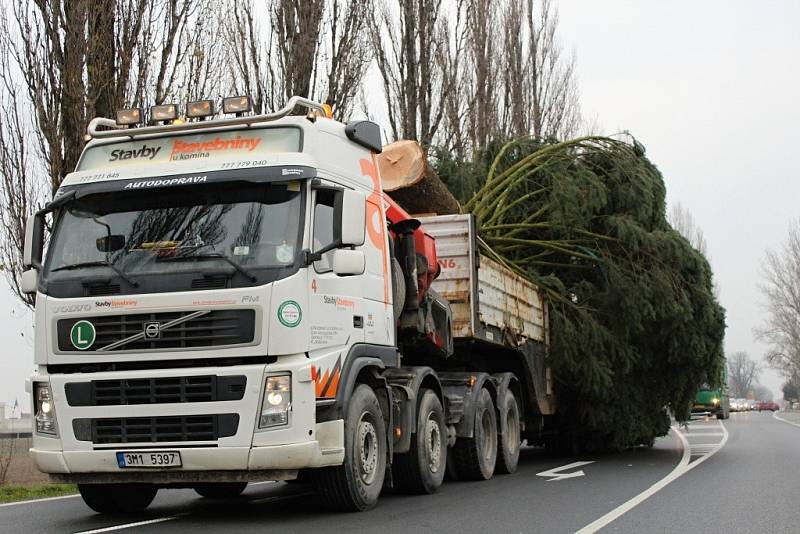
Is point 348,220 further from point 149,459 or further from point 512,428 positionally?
point 512,428

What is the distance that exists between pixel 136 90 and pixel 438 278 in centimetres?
653

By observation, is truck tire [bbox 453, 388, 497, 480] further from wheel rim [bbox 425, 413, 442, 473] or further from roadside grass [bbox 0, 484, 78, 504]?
roadside grass [bbox 0, 484, 78, 504]

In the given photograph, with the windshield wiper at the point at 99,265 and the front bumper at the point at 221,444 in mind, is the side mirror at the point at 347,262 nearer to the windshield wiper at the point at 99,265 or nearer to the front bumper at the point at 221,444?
the front bumper at the point at 221,444

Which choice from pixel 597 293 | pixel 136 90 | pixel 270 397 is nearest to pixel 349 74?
pixel 136 90

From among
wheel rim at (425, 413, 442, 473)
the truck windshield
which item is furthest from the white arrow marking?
the truck windshield

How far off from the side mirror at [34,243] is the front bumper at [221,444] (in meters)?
0.97

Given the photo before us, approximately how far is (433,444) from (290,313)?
11.6 ft

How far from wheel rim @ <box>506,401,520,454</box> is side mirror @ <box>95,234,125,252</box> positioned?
672cm

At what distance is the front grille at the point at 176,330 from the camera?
8180 mm

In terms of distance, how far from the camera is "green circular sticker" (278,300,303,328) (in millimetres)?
8211

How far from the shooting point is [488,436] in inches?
520

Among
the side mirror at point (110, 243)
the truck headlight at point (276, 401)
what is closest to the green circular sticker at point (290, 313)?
the truck headlight at point (276, 401)

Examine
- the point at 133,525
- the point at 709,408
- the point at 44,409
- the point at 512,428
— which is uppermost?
the point at 709,408

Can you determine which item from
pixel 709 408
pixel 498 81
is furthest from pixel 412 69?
pixel 709 408
